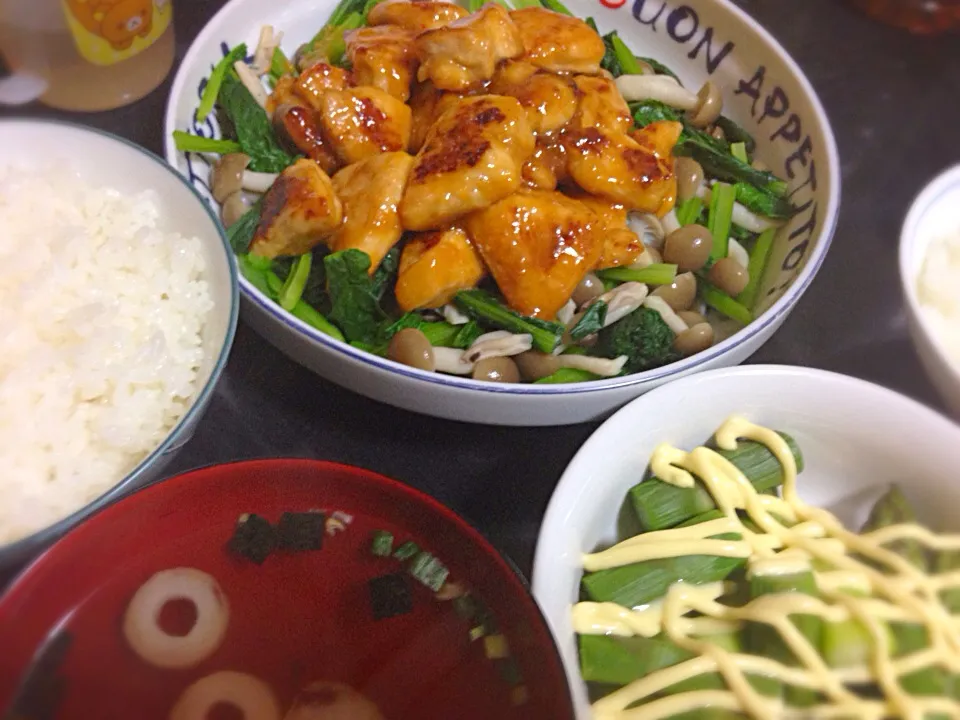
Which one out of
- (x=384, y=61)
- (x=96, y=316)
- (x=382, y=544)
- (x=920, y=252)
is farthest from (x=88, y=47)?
(x=920, y=252)

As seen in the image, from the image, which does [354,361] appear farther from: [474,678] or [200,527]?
[474,678]

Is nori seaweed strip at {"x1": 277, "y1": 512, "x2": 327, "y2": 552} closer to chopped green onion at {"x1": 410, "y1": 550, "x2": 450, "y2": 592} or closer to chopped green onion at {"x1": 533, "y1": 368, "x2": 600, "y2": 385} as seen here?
chopped green onion at {"x1": 410, "y1": 550, "x2": 450, "y2": 592}

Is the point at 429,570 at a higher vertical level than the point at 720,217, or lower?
lower

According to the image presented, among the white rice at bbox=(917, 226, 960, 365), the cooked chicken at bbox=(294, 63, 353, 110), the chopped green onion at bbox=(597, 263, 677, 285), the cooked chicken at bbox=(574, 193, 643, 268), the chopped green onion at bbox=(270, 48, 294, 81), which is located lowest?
the chopped green onion at bbox=(270, 48, 294, 81)

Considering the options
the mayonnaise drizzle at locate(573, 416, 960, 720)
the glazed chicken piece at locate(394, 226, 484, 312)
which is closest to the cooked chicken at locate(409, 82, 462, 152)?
the glazed chicken piece at locate(394, 226, 484, 312)

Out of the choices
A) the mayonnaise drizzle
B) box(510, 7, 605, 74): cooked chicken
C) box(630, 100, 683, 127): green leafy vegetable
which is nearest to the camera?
the mayonnaise drizzle

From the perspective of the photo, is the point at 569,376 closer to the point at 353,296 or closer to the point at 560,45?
the point at 353,296

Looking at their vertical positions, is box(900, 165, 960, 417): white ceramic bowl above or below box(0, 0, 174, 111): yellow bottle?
above
